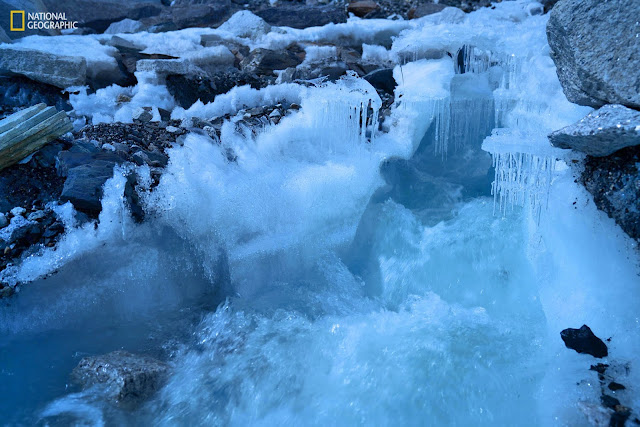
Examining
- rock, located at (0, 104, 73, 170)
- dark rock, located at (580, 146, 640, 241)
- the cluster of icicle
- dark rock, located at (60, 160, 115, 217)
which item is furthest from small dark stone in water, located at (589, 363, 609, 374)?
rock, located at (0, 104, 73, 170)

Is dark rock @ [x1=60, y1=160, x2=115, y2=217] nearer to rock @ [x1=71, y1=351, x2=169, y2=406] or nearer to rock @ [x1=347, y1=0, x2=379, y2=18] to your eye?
rock @ [x1=71, y1=351, x2=169, y2=406]

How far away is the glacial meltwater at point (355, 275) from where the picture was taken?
2.86 m

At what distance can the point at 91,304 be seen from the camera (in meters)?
3.52

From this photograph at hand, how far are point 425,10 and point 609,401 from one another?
7702 millimetres

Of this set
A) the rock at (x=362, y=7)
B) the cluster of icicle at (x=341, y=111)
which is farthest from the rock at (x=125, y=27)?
the cluster of icicle at (x=341, y=111)

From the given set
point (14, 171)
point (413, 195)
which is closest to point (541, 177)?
point (413, 195)

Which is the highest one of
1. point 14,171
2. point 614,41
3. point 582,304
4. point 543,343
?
point 614,41

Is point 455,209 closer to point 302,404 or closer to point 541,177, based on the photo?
point 541,177

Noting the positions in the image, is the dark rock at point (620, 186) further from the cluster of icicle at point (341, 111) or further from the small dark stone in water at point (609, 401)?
the cluster of icicle at point (341, 111)

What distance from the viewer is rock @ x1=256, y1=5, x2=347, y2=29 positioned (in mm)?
8484

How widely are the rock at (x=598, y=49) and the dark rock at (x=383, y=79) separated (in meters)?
2.55

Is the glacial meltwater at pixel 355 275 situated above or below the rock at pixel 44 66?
below

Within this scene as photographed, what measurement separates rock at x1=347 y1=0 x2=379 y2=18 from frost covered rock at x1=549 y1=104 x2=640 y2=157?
6.84m

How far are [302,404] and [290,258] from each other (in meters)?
1.40
